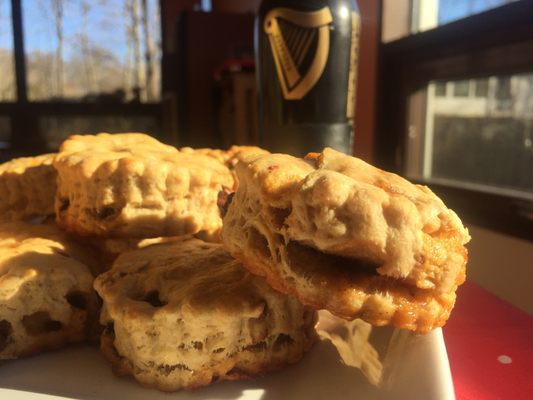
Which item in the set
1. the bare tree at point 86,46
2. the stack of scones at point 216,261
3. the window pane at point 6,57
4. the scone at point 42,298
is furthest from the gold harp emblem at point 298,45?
the window pane at point 6,57

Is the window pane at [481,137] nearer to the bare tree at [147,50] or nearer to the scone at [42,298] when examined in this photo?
the scone at [42,298]

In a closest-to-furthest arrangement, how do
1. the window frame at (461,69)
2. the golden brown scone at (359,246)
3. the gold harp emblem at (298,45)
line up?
the golden brown scone at (359,246) → the gold harp emblem at (298,45) → the window frame at (461,69)

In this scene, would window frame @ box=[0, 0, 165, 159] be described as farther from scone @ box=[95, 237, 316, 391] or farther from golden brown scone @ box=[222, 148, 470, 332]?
golden brown scone @ box=[222, 148, 470, 332]

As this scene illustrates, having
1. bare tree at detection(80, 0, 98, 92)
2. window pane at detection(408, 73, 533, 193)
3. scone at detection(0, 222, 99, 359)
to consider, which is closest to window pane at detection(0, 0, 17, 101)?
bare tree at detection(80, 0, 98, 92)

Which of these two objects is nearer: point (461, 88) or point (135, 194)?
point (135, 194)

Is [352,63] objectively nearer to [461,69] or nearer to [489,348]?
[461,69]

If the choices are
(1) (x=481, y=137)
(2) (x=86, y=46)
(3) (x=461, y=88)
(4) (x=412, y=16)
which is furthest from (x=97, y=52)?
(1) (x=481, y=137)
